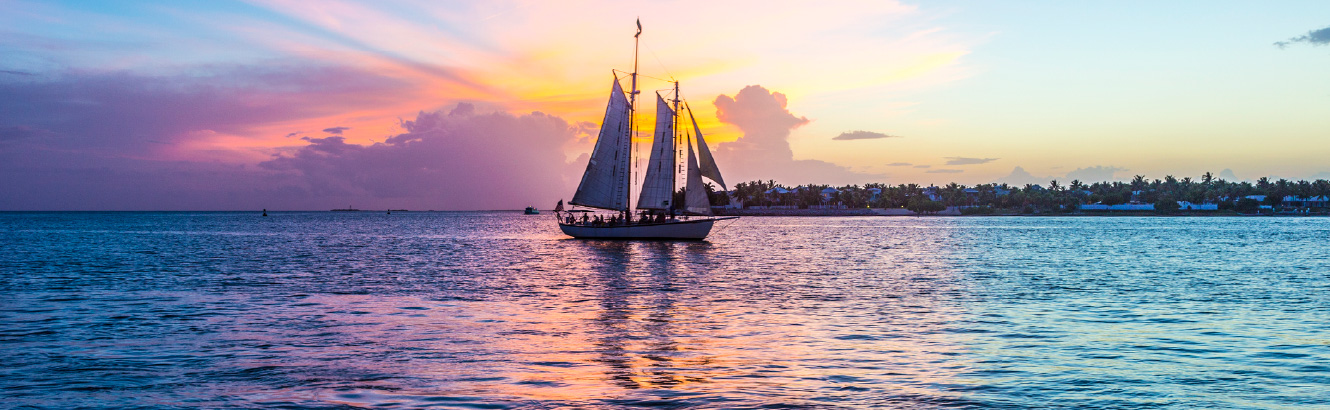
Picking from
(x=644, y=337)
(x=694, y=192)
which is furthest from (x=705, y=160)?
(x=644, y=337)

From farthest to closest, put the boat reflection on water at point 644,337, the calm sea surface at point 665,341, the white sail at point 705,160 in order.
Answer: the white sail at point 705,160, the boat reflection on water at point 644,337, the calm sea surface at point 665,341

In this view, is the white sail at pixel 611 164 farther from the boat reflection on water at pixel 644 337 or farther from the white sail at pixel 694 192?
the boat reflection on water at pixel 644 337

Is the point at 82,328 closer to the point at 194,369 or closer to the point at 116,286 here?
the point at 194,369

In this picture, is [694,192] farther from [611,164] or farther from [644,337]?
[644,337]

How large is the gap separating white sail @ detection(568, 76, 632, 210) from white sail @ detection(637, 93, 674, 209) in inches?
115

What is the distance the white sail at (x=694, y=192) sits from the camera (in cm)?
7712

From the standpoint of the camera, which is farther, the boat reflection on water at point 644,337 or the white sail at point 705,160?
the white sail at point 705,160

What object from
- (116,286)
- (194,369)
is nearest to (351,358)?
(194,369)

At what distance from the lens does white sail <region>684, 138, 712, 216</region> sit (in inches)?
3036

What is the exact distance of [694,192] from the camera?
78812mm

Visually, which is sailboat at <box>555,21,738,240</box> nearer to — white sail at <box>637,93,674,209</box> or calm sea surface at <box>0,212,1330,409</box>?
white sail at <box>637,93,674,209</box>

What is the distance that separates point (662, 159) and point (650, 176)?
1.89 meters

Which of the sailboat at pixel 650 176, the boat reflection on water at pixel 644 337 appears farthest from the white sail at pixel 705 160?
the boat reflection on water at pixel 644 337

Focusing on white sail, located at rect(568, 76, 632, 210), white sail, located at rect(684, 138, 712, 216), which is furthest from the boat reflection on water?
white sail, located at rect(568, 76, 632, 210)
